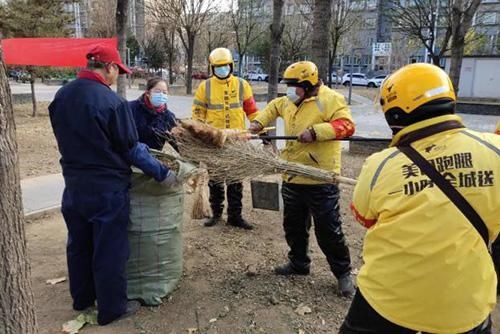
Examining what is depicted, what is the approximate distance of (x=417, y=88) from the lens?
1768 mm

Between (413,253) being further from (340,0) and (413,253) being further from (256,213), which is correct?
(340,0)

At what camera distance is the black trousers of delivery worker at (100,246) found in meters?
2.94

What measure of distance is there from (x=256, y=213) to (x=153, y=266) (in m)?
2.30

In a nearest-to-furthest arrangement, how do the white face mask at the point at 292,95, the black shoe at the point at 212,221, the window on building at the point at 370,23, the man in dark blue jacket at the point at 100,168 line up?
the man in dark blue jacket at the point at 100,168 < the white face mask at the point at 292,95 < the black shoe at the point at 212,221 < the window on building at the point at 370,23

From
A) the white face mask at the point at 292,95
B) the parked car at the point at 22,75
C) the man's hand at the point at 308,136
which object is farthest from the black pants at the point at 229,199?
the parked car at the point at 22,75

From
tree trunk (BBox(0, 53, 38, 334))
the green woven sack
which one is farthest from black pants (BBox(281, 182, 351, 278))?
tree trunk (BBox(0, 53, 38, 334))

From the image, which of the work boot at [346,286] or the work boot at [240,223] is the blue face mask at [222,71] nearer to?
the work boot at [240,223]

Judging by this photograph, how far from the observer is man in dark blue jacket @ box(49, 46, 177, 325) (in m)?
2.84

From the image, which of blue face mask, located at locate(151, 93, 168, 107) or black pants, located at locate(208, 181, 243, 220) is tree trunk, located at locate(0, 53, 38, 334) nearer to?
blue face mask, located at locate(151, 93, 168, 107)

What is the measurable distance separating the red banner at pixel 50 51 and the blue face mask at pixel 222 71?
10.3ft

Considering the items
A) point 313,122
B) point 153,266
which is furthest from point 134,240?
point 313,122

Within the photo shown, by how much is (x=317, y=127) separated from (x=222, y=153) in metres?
0.77

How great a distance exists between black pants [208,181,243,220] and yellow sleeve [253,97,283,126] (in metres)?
1.15

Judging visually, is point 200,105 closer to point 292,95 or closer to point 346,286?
point 292,95
